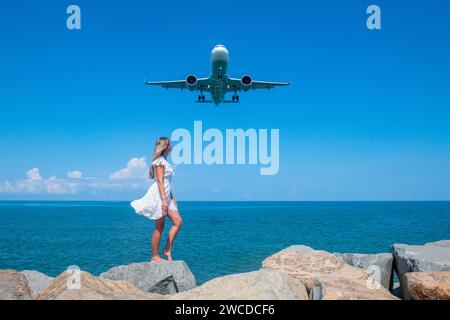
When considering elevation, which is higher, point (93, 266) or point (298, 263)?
point (298, 263)

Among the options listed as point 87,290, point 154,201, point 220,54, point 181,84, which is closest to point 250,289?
point 87,290

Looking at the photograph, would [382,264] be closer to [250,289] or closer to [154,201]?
[250,289]

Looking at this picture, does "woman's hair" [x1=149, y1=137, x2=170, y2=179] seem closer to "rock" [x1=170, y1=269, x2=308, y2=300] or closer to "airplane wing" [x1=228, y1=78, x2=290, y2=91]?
"rock" [x1=170, y1=269, x2=308, y2=300]

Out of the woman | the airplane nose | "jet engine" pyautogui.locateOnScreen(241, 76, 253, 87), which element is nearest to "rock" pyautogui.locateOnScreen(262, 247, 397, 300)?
the woman

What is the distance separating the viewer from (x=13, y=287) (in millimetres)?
5973

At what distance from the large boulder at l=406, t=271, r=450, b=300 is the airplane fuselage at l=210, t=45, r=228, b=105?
2866 centimetres

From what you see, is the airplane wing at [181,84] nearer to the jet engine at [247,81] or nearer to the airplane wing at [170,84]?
the airplane wing at [170,84]

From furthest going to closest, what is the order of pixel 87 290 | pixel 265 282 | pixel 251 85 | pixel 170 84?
1. pixel 170 84
2. pixel 251 85
3. pixel 265 282
4. pixel 87 290

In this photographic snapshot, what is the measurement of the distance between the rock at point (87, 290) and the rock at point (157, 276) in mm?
Answer: 910

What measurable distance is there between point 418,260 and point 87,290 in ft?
20.7
